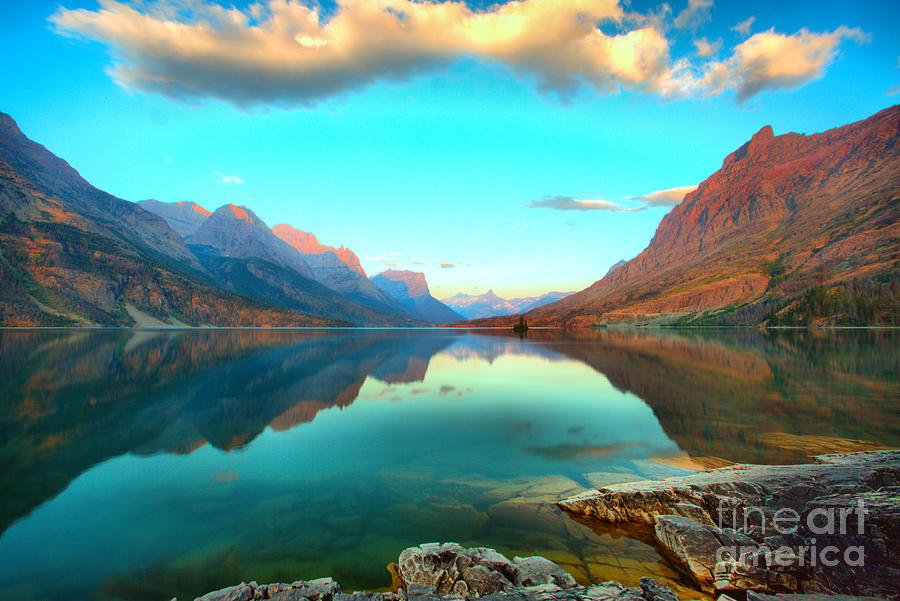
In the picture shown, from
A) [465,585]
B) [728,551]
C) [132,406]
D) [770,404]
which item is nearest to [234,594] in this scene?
[465,585]

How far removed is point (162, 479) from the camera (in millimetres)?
15445

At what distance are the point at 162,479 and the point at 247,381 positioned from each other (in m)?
25.2

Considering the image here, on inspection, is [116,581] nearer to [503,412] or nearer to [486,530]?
[486,530]

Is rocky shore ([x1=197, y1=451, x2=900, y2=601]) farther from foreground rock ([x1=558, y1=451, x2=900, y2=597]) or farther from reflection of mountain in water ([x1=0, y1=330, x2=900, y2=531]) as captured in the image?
reflection of mountain in water ([x1=0, y1=330, x2=900, y2=531])

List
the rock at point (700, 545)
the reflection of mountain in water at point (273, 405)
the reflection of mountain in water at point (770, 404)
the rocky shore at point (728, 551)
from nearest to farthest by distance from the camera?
the rocky shore at point (728, 551) → the rock at point (700, 545) → the reflection of mountain in water at point (273, 405) → the reflection of mountain in water at point (770, 404)

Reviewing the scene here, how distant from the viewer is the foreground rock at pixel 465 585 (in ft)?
25.3

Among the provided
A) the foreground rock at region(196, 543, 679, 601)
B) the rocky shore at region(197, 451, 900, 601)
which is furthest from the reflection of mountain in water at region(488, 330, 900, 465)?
the foreground rock at region(196, 543, 679, 601)

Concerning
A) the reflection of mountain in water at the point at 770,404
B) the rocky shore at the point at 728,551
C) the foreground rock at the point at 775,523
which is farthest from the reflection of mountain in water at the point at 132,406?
the reflection of mountain in water at the point at 770,404

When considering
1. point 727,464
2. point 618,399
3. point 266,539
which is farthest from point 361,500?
point 618,399

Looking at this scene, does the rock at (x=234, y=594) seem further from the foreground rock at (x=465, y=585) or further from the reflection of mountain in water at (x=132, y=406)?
the reflection of mountain in water at (x=132, y=406)

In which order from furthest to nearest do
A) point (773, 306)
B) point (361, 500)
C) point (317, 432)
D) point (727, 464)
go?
point (773, 306) < point (317, 432) < point (727, 464) < point (361, 500)

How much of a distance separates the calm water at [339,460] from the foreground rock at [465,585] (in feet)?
4.56

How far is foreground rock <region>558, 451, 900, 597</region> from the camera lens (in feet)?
28.2

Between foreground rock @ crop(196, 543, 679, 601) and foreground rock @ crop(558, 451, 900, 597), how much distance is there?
2806 millimetres
